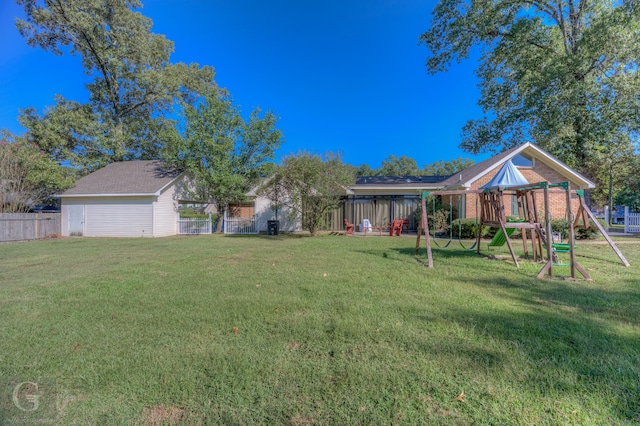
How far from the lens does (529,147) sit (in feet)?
47.4

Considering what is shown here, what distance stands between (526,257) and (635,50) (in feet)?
36.6

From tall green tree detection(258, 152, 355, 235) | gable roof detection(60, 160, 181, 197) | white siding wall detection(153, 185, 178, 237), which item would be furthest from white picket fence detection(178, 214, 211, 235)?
tall green tree detection(258, 152, 355, 235)

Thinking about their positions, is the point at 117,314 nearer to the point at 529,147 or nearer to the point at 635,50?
the point at 529,147

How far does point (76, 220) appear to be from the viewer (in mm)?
15820

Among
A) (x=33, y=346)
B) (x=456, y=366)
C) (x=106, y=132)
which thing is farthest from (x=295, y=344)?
(x=106, y=132)

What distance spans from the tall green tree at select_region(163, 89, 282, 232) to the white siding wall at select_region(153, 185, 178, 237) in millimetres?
1607

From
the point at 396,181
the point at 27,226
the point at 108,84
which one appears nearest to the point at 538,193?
the point at 396,181

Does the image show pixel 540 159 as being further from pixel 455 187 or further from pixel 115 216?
pixel 115 216

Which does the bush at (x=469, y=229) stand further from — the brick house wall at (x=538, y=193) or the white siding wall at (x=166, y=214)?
the white siding wall at (x=166, y=214)

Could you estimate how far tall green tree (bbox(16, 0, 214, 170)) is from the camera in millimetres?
18750

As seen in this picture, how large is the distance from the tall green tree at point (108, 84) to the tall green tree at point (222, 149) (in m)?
1.88

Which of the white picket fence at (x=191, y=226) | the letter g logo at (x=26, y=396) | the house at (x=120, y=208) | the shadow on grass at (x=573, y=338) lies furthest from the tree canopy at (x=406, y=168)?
the letter g logo at (x=26, y=396)

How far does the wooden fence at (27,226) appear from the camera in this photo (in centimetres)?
1270

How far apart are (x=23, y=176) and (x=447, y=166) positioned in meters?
54.9
